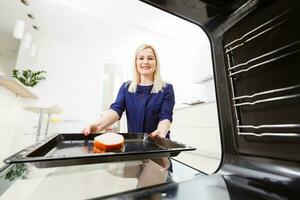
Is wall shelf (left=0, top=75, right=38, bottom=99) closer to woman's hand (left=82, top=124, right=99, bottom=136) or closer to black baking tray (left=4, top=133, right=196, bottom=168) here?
woman's hand (left=82, top=124, right=99, bottom=136)

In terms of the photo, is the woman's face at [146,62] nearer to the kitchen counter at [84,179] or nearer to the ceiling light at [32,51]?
the kitchen counter at [84,179]

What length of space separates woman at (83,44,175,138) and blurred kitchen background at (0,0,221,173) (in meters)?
0.97

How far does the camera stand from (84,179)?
328 millimetres

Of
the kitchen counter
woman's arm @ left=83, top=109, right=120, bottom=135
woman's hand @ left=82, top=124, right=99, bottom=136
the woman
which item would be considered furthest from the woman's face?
the kitchen counter

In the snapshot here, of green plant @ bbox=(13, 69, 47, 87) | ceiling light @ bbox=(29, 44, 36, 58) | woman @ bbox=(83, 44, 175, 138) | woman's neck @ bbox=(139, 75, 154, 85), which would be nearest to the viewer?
woman @ bbox=(83, 44, 175, 138)

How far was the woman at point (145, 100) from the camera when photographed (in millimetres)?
1035

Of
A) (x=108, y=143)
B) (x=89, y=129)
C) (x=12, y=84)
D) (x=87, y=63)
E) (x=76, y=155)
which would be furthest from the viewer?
(x=87, y=63)

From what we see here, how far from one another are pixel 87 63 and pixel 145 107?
9.18 feet

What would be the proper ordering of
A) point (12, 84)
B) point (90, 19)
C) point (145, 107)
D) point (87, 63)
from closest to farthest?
1. point (145, 107)
2. point (12, 84)
3. point (90, 19)
4. point (87, 63)

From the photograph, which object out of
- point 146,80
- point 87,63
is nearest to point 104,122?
point 146,80

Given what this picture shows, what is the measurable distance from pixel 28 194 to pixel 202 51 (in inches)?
106

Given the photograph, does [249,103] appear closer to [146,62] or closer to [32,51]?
[146,62]

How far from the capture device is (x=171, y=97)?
3.64 feet

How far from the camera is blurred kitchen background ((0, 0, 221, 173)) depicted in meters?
2.10
